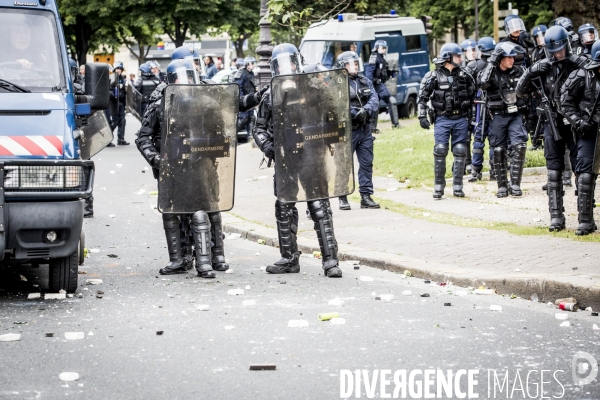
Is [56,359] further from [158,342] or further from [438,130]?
[438,130]

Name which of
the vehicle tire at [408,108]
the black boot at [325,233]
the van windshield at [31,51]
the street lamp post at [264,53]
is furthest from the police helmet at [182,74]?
the vehicle tire at [408,108]

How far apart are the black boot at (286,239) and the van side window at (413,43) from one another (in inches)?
836

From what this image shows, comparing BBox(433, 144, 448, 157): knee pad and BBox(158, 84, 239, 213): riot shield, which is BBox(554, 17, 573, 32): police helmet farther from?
BBox(158, 84, 239, 213): riot shield

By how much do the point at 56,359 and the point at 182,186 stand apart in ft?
10.8

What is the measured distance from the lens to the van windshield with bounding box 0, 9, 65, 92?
850 cm

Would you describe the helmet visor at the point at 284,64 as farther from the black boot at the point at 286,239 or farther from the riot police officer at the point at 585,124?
the riot police officer at the point at 585,124

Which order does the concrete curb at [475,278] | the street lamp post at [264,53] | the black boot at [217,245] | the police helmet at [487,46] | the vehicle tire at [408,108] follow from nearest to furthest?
1. the concrete curb at [475,278]
2. the black boot at [217,245]
3. the police helmet at [487,46]
4. the street lamp post at [264,53]
5. the vehicle tire at [408,108]

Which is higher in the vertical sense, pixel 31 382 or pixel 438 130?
pixel 438 130

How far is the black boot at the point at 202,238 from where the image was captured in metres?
9.34

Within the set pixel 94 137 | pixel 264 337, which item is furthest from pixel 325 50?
pixel 264 337

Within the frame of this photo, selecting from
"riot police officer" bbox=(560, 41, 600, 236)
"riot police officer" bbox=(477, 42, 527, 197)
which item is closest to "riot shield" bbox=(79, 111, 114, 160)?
"riot police officer" bbox=(477, 42, 527, 197)

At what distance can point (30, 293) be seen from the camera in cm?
843

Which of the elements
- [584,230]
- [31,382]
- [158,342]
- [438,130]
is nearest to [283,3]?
[438,130]

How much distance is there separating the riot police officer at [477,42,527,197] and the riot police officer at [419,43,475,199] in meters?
0.30
